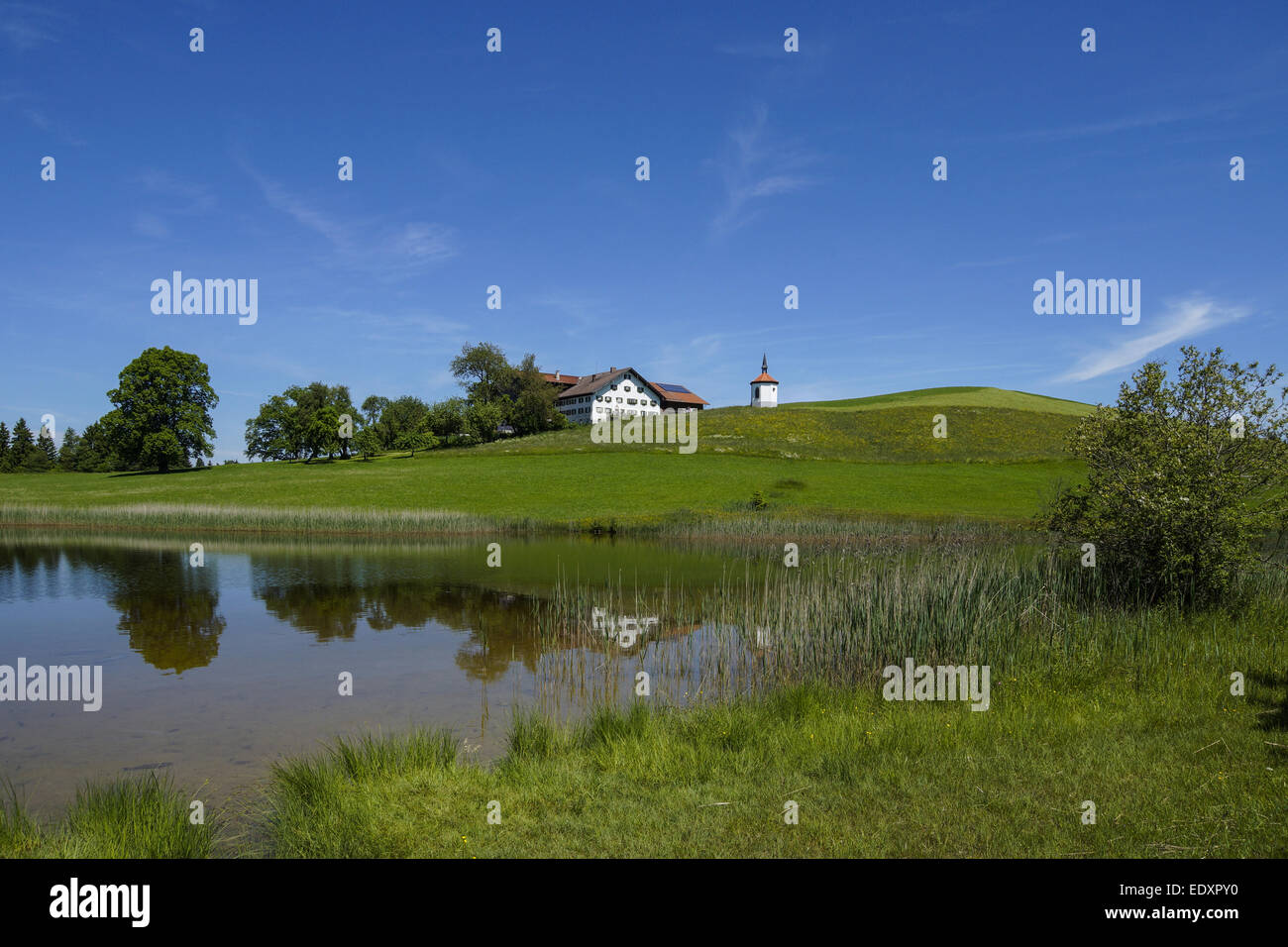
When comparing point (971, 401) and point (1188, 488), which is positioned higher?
point (971, 401)

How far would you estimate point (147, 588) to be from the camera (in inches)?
853

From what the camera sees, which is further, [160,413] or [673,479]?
[160,413]

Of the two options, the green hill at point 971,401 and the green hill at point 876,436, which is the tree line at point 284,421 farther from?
the green hill at point 971,401

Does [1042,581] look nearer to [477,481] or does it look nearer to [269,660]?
[269,660]

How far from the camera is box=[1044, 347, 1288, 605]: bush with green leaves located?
492 inches

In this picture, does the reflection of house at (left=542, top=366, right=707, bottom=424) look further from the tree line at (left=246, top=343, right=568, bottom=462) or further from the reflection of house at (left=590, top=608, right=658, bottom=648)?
the reflection of house at (left=590, top=608, right=658, bottom=648)

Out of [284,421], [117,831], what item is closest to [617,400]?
[284,421]

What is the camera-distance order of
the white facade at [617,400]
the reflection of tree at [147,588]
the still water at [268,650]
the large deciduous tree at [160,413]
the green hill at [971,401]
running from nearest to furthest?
the still water at [268,650], the reflection of tree at [147,588], the large deciduous tree at [160,413], the green hill at [971,401], the white facade at [617,400]

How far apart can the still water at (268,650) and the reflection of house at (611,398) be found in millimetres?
83221

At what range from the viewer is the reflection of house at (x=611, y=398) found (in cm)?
11756

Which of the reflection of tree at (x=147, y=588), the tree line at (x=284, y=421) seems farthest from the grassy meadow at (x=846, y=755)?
the tree line at (x=284, y=421)

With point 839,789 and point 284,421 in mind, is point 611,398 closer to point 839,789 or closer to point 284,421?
point 284,421

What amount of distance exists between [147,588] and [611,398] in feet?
324

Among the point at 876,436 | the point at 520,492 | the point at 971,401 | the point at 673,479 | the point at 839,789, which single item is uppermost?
the point at 971,401
